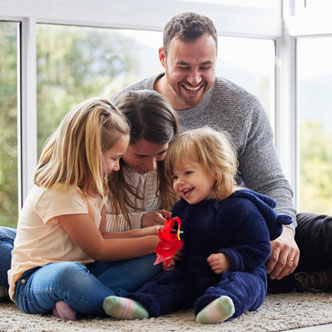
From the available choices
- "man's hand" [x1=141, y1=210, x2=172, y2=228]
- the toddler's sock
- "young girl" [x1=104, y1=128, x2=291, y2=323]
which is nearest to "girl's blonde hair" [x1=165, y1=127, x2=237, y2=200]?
"young girl" [x1=104, y1=128, x2=291, y2=323]

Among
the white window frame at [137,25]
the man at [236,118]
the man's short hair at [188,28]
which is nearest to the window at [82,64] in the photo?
the white window frame at [137,25]

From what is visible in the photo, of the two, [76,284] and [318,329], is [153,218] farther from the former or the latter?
[318,329]

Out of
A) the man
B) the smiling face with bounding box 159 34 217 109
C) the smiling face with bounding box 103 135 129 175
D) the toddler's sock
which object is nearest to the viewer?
the toddler's sock

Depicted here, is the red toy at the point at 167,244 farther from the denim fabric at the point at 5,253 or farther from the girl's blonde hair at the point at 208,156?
the denim fabric at the point at 5,253

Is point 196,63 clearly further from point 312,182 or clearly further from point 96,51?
point 312,182

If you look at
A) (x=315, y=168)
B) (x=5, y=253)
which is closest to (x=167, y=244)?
(x=5, y=253)

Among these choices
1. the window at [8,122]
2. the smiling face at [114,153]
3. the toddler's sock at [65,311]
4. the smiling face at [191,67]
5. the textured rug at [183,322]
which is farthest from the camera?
the window at [8,122]

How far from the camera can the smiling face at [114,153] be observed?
68.7 inches

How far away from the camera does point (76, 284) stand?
161 cm

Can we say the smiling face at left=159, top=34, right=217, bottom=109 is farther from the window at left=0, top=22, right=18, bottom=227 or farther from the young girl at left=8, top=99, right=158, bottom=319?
the window at left=0, top=22, right=18, bottom=227

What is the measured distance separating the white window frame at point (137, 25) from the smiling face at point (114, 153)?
27.3 inches

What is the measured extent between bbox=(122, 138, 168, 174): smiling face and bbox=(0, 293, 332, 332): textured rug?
43 centimetres

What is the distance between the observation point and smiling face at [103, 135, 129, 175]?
1.74m

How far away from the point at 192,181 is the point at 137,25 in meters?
1.01
